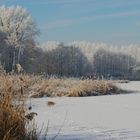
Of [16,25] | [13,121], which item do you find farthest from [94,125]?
[16,25]

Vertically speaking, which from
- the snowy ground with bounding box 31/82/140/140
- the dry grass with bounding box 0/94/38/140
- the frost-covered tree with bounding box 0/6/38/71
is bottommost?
the snowy ground with bounding box 31/82/140/140

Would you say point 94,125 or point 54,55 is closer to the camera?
point 94,125

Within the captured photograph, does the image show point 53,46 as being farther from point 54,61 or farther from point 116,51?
point 116,51

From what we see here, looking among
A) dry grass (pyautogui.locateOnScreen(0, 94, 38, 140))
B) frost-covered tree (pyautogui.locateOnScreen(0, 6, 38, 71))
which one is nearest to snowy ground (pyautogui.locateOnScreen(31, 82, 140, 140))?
dry grass (pyautogui.locateOnScreen(0, 94, 38, 140))

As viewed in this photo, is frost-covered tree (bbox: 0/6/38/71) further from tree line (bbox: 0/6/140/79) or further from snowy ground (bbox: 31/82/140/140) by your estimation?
snowy ground (bbox: 31/82/140/140)

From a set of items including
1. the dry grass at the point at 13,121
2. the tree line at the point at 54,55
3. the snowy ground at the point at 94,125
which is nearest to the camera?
the dry grass at the point at 13,121

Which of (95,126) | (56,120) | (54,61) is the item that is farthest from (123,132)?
(54,61)

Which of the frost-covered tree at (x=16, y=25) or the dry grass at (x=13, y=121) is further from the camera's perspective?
the frost-covered tree at (x=16, y=25)

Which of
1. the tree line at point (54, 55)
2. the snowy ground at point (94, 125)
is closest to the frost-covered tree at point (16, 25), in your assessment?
the tree line at point (54, 55)

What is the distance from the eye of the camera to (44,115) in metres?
7.92

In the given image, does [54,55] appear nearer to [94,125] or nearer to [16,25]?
[16,25]

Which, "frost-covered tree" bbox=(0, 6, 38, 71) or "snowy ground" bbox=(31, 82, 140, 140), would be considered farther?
"frost-covered tree" bbox=(0, 6, 38, 71)

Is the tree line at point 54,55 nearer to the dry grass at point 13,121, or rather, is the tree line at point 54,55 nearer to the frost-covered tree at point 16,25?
the frost-covered tree at point 16,25

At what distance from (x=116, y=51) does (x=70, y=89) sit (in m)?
58.9
